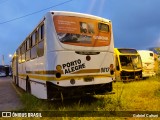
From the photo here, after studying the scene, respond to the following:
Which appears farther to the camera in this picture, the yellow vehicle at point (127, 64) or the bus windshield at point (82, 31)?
the yellow vehicle at point (127, 64)

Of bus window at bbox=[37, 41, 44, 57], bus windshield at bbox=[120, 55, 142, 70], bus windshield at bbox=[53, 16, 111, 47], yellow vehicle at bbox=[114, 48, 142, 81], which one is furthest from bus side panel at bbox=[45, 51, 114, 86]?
bus windshield at bbox=[120, 55, 142, 70]

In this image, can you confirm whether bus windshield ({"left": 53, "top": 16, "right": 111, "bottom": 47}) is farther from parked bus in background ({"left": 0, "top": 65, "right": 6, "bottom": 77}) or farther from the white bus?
parked bus in background ({"left": 0, "top": 65, "right": 6, "bottom": 77})

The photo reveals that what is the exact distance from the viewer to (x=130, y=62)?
21.1 meters

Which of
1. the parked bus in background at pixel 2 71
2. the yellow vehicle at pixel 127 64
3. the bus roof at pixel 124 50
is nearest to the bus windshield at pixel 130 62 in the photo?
the yellow vehicle at pixel 127 64

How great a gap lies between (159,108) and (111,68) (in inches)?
94.8

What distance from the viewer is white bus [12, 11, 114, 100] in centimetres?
941

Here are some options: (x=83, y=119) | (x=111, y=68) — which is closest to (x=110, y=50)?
(x=111, y=68)

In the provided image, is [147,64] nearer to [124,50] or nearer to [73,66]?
[124,50]

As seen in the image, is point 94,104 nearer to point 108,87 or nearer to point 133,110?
point 108,87

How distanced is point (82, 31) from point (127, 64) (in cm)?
1149

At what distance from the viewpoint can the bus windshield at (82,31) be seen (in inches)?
376

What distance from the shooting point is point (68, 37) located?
31.7ft

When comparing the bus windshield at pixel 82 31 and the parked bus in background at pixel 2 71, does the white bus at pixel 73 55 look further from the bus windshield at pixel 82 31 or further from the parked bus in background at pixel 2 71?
the parked bus in background at pixel 2 71

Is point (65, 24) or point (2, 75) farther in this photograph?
point (2, 75)
